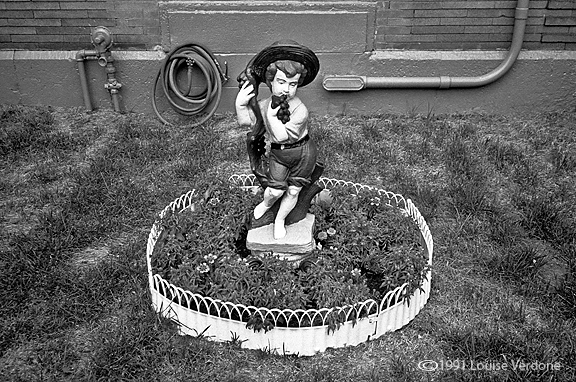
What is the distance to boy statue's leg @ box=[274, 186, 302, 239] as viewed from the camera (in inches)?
159

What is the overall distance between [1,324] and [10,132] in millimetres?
2989

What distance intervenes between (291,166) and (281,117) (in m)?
0.35

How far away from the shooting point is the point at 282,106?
3732 millimetres

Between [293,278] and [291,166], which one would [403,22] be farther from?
[293,278]

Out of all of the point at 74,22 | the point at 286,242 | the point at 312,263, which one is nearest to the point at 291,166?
the point at 286,242

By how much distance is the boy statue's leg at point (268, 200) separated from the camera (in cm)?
402

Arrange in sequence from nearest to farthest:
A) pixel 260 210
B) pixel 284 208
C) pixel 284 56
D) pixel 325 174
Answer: pixel 284 56 → pixel 284 208 → pixel 260 210 → pixel 325 174

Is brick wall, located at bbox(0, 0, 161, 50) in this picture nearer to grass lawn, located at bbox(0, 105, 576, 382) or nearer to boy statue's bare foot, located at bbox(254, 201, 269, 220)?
grass lawn, located at bbox(0, 105, 576, 382)

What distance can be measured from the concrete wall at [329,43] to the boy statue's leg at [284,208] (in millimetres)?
2965

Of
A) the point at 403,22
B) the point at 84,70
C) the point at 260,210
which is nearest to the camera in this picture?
the point at 260,210

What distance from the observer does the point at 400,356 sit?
3742 mm

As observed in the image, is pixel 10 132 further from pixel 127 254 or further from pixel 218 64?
pixel 127 254

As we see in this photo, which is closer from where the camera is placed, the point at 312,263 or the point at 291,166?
the point at 291,166

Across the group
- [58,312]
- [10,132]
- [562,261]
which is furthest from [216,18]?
[562,261]
